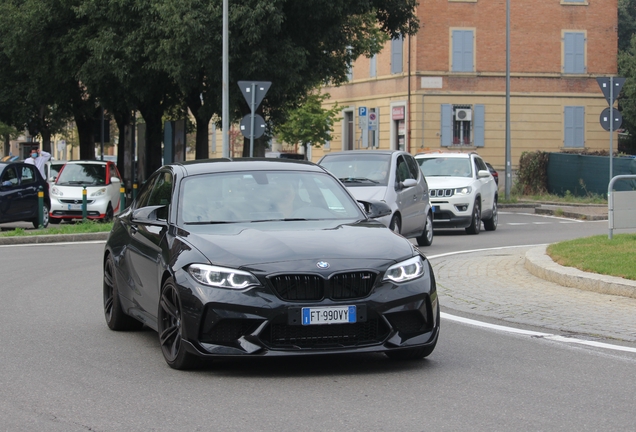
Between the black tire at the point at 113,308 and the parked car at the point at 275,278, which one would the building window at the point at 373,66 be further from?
the parked car at the point at 275,278

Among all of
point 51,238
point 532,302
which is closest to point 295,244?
point 532,302

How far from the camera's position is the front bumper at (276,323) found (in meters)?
7.10

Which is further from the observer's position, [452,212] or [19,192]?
[19,192]

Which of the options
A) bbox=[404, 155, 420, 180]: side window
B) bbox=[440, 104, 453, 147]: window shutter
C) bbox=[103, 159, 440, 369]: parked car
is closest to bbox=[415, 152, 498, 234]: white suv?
bbox=[404, 155, 420, 180]: side window

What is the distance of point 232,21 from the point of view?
31656mm

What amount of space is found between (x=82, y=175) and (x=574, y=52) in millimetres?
32146

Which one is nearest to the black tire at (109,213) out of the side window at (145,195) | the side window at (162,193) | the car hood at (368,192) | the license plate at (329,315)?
the car hood at (368,192)

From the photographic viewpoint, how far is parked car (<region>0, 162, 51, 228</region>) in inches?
964

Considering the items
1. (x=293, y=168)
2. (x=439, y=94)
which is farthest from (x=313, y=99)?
(x=293, y=168)

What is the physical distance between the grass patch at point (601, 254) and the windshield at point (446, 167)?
25.1 ft

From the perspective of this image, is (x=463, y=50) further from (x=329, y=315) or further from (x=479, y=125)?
(x=329, y=315)

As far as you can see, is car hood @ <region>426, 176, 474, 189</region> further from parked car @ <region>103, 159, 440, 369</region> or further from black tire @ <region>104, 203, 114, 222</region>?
parked car @ <region>103, 159, 440, 369</region>

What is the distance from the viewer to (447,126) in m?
52.6

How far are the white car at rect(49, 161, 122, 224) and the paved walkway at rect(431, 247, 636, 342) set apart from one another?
14545 millimetres
